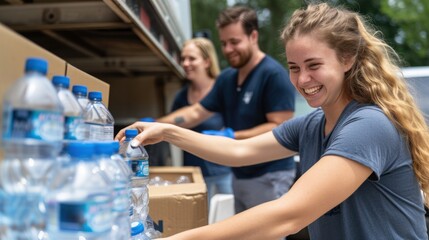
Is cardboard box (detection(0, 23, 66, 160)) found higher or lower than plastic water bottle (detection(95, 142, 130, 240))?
higher

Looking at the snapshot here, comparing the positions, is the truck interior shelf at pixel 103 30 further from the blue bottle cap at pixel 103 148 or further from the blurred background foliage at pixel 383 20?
the blurred background foliage at pixel 383 20

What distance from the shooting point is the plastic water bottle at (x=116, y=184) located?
43.8 inches

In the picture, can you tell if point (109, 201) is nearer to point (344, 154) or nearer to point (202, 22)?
point (344, 154)

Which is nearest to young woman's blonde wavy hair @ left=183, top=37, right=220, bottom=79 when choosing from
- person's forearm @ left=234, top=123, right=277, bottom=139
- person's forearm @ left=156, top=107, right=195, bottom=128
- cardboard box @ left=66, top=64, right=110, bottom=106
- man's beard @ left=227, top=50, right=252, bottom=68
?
person's forearm @ left=156, top=107, right=195, bottom=128

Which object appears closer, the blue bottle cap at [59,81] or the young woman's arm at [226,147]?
the blue bottle cap at [59,81]

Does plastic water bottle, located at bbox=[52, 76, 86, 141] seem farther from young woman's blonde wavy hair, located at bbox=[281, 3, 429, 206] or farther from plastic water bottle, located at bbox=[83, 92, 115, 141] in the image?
young woman's blonde wavy hair, located at bbox=[281, 3, 429, 206]

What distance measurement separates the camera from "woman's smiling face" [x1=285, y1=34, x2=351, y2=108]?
5.17 feet

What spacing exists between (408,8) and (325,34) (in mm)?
11117

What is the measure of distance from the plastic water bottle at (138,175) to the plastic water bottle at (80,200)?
51 cm

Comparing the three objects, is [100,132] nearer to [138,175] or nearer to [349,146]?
[138,175]

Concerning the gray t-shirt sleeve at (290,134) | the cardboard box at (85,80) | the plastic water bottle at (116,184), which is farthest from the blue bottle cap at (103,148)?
the gray t-shirt sleeve at (290,134)

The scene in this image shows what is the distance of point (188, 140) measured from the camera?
200 centimetres

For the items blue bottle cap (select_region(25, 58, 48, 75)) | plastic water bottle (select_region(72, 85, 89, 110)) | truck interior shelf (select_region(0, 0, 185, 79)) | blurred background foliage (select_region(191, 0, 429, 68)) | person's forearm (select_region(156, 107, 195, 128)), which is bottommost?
person's forearm (select_region(156, 107, 195, 128))

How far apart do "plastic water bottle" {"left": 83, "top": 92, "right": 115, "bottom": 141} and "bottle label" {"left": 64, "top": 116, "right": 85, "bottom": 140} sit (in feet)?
0.30
